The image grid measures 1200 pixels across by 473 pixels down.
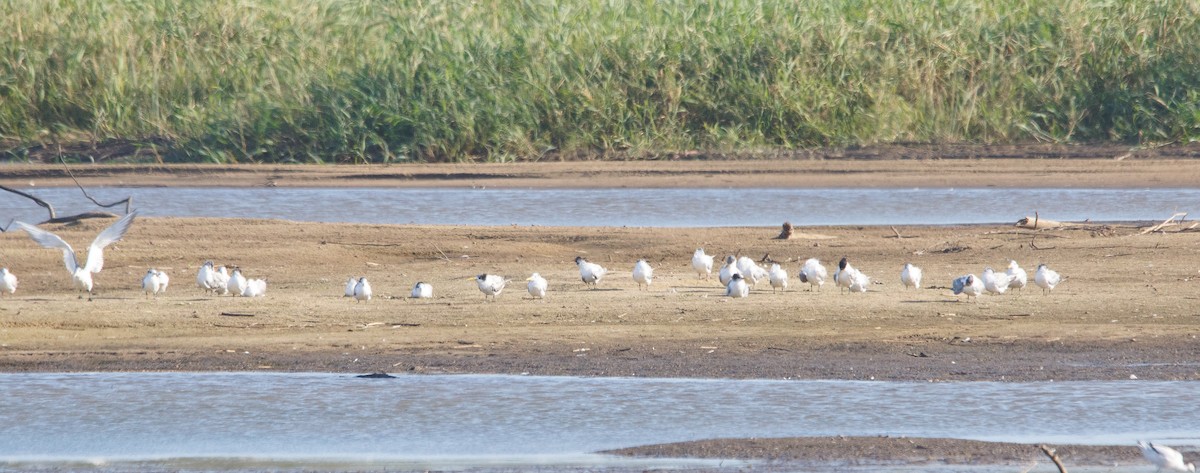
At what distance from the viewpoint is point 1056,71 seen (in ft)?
68.9

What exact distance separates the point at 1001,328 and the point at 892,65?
40.9ft

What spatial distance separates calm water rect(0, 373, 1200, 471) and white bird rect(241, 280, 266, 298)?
2152 millimetres

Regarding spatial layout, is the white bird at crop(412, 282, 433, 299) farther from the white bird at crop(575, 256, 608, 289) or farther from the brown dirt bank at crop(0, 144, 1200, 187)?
the brown dirt bank at crop(0, 144, 1200, 187)

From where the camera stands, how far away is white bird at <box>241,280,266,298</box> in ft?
32.8

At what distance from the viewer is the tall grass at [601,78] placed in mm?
19859

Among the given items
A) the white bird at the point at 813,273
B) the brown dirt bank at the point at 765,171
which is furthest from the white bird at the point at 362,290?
the brown dirt bank at the point at 765,171

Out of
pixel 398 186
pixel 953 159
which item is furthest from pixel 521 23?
pixel 953 159

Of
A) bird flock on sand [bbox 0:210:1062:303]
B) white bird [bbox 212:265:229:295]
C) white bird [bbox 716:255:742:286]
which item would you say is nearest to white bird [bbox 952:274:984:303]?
bird flock on sand [bbox 0:210:1062:303]

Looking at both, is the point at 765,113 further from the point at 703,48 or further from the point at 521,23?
the point at 521,23

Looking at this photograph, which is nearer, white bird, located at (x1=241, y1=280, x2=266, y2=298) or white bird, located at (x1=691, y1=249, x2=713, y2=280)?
white bird, located at (x1=241, y1=280, x2=266, y2=298)

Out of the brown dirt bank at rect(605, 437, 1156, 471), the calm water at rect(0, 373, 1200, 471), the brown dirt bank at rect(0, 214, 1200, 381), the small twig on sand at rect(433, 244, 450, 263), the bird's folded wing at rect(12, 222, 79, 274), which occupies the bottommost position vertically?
Answer: the brown dirt bank at rect(605, 437, 1156, 471)

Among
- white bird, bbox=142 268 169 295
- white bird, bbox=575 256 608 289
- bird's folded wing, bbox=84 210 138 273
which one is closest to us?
bird's folded wing, bbox=84 210 138 273

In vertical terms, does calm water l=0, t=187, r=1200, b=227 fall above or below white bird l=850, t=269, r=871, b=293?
above

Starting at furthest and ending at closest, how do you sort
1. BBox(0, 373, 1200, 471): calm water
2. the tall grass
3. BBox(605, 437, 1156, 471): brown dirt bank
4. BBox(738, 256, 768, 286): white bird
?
the tall grass
BBox(738, 256, 768, 286): white bird
BBox(0, 373, 1200, 471): calm water
BBox(605, 437, 1156, 471): brown dirt bank
